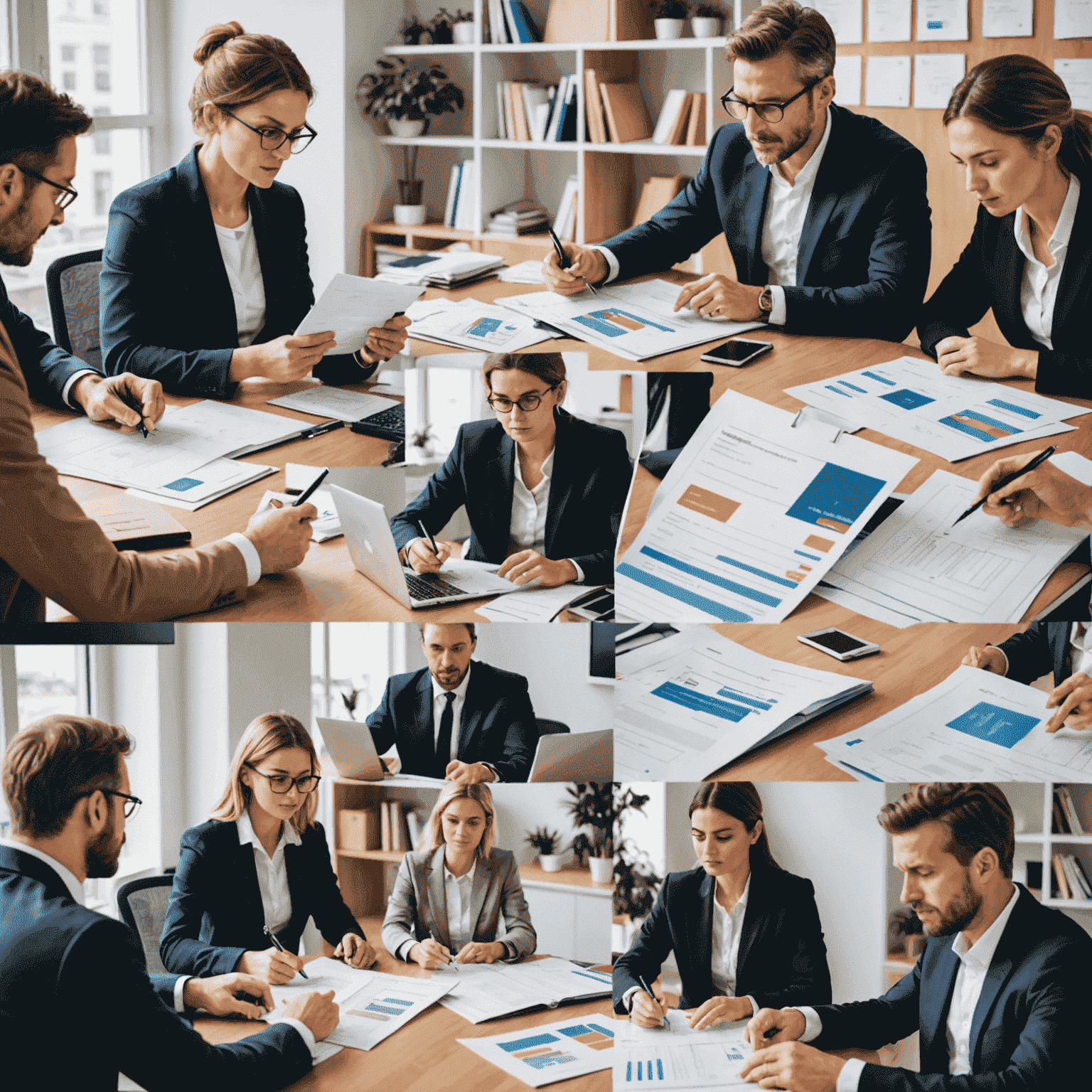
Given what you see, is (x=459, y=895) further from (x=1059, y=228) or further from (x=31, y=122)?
(x=1059, y=228)

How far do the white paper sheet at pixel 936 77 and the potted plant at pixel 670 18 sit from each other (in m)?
1.81

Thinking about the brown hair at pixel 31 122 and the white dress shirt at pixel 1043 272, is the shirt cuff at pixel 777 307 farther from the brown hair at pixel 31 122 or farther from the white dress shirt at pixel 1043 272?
the brown hair at pixel 31 122

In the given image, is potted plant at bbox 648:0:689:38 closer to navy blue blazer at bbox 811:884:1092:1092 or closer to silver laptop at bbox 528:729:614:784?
silver laptop at bbox 528:729:614:784

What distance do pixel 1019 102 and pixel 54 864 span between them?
4.83ft

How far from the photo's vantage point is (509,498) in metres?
1.23

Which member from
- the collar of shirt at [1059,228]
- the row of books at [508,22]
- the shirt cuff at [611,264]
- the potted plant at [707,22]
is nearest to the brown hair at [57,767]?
the shirt cuff at [611,264]

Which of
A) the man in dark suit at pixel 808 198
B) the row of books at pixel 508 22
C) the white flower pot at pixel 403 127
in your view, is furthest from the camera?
the row of books at pixel 508 22

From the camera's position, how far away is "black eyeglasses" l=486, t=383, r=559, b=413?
124cm

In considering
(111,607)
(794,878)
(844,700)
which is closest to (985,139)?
(844,700)

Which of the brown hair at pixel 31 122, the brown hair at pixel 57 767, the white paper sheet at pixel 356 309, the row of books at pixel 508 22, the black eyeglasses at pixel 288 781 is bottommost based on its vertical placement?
the black eyeglasses at pixel 288 781

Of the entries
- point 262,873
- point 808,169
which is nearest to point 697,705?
point 262,873

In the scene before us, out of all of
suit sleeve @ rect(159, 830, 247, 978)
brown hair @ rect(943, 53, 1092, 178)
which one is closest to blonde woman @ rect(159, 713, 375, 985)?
suit sleeve @ rect(159, 830, 247, 978)

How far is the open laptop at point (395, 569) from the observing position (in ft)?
3.92

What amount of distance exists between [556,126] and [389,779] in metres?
2.55
